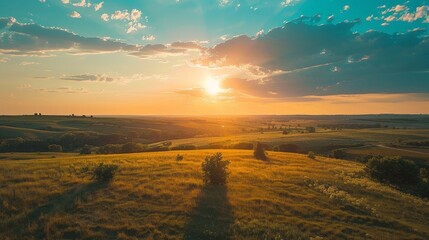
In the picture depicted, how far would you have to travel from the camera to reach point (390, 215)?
96.1 ft

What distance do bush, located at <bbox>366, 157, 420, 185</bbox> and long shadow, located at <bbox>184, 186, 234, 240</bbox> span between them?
99.6 feet

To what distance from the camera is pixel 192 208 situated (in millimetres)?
26156

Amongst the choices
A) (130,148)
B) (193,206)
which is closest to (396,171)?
(193,206)

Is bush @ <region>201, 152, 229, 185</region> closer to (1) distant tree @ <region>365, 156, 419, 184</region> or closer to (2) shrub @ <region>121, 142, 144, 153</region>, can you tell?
(1) distant tree @ <region>365, 156, 419, 184</region>

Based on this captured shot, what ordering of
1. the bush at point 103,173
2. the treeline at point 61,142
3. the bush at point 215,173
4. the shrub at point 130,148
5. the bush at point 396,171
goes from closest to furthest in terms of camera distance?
the bush at point 103,173
the bush at point 215,173
the bush at point 396,171
the shrub at point 130,148
the treeline at point 61,142

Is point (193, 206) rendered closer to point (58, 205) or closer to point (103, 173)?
point (58, 205)

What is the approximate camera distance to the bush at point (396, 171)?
1873 inches

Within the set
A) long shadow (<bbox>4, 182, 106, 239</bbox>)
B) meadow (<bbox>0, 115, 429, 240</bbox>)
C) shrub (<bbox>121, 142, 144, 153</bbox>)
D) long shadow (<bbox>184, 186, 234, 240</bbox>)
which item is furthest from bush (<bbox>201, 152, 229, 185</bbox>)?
shrub (<bbox>121, 142, 144, 153</bbox>)

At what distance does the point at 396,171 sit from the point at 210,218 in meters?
36.1

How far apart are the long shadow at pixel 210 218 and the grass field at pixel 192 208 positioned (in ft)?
0.23

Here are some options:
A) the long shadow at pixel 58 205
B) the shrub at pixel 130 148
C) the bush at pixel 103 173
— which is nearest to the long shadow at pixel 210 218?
the long shadow at pixel 58 205

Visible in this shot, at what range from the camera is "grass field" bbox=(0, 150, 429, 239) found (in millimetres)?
21984

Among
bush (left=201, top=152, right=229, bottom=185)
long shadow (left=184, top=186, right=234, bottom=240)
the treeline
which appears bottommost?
the treeline

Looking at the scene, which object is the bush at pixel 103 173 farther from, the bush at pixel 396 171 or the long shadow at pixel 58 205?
the bush at pixel 396 171
